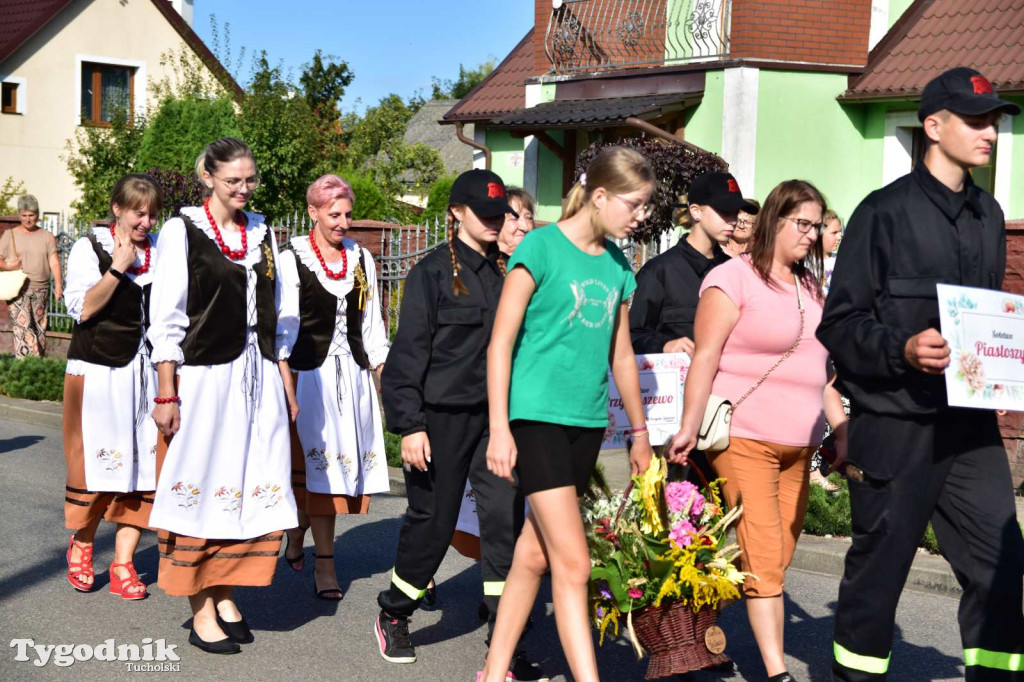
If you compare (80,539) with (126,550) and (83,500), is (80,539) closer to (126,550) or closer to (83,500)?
(83,500)

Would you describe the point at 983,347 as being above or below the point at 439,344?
above

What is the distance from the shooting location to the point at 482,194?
5.43 meters

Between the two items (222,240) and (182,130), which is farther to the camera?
(182,130)

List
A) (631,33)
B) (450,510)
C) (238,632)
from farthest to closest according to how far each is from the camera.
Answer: (631,33), (238,632), (450,510)

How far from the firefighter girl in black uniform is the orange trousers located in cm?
95

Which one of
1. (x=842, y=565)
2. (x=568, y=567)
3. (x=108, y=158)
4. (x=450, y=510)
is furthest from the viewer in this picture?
(x=108, y=158)

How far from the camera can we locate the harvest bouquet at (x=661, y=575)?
4.73 m

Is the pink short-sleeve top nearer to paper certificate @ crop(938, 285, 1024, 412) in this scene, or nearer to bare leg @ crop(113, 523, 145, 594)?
paper certificate @ crop(938, 285, 1024, 412)

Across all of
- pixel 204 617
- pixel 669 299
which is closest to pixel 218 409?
pixel 204 617

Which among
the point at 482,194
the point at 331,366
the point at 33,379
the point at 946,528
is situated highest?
the point at 482,194

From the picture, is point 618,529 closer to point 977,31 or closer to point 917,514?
point 917,514

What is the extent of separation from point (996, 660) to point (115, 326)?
447 cm

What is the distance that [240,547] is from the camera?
18.6 feet

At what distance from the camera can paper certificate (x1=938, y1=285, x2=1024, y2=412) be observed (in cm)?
385
